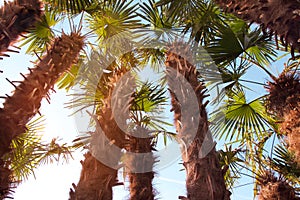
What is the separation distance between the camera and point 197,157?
3.10m

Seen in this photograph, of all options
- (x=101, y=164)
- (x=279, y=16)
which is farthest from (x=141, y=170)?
(x=279, y=16)

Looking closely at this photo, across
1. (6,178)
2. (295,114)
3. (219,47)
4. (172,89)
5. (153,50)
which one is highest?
(153,50)

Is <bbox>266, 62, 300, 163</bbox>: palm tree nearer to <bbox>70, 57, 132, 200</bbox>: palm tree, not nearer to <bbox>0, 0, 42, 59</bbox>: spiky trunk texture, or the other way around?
<bbox>70, 57, 132, 200</bbox>: palm tree

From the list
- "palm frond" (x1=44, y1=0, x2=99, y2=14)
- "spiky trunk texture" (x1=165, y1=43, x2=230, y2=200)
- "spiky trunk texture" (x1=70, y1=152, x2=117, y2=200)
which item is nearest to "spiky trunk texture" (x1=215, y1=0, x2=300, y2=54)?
"spiky trunk texture" (x1=165, y1=43, x2=230, y2=200)

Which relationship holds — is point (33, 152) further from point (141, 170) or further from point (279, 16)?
point (279, 16)

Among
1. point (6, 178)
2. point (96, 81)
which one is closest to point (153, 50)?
point (96, 81)

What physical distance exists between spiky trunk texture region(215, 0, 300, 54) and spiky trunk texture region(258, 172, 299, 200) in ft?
6.29

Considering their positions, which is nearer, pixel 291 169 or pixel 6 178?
pixel 6 178

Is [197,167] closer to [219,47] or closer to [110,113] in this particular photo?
[110,113]

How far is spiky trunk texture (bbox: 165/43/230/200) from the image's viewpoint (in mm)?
2844

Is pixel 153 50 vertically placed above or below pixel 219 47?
above

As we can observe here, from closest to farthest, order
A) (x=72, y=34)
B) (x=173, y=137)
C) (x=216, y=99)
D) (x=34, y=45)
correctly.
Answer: (x=72, y=34) → (x=216, y=99) → (x=34, y=45) → (x=173, y=137)

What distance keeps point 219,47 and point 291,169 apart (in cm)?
203

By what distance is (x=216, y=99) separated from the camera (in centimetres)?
459
